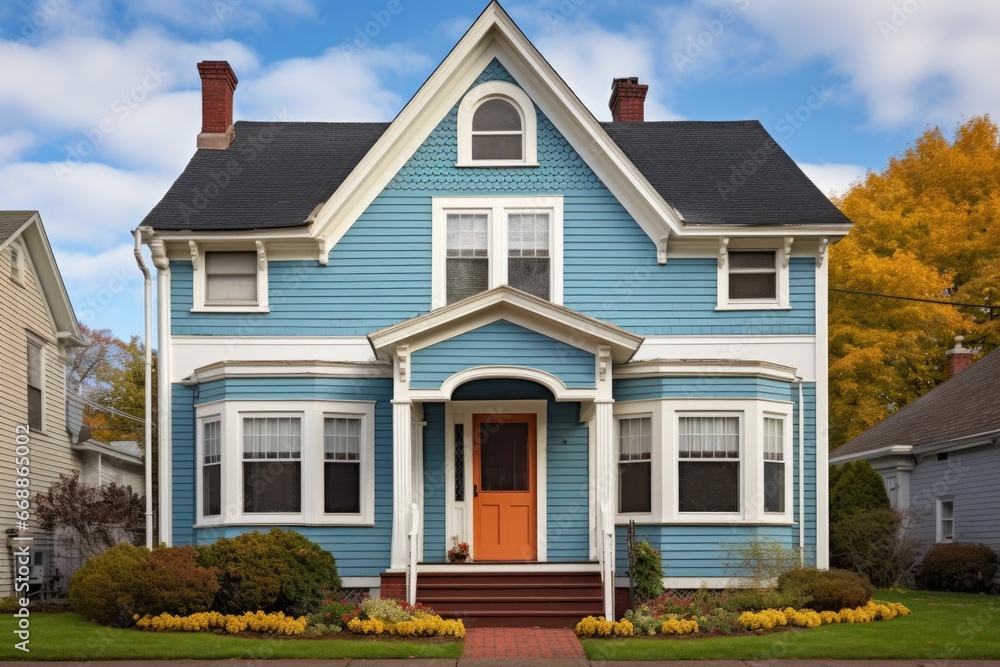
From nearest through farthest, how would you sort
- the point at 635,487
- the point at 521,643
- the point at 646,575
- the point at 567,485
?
the point at 521,643 < the point at 646,575 < the point at 635,487 < the point at 567,485

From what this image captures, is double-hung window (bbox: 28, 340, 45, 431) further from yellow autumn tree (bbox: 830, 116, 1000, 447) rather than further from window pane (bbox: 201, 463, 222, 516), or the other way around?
yellow autumn tree (bbox: 830, 116, 1000, 447)

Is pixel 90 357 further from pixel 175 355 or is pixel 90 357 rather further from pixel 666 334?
pixel 666 334

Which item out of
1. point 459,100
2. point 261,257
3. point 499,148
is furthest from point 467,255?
point 261,257

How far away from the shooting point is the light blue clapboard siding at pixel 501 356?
640 inches

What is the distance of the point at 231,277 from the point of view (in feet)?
61.3

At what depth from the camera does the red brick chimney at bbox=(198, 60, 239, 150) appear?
2108cm

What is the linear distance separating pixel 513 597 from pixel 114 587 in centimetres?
545

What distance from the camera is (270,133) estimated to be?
2167 centimetres

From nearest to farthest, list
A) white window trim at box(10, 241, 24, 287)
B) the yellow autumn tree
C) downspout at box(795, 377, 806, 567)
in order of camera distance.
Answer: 1. downspout at box(795, 377, 806, 567)
2. white window trim at box(10, 241, 24, 287)
3. the yellow autumn tree

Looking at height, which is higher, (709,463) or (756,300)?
(756,300)

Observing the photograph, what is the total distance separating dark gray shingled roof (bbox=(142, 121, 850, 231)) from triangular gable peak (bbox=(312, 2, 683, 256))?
23.2 inches

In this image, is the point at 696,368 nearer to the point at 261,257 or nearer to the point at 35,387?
the point at 261,257

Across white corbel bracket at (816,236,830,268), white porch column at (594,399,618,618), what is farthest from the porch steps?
white corbel bracket at (816,236,830,268)

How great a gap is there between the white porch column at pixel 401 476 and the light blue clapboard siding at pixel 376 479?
1.34 meters
